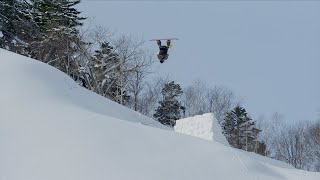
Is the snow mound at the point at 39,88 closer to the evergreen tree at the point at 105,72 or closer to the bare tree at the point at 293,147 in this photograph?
the evergreen tree at the point at 105,72

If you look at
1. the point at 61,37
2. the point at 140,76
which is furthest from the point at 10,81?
the point at 140,76

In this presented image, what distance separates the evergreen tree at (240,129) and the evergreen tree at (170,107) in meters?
3.93

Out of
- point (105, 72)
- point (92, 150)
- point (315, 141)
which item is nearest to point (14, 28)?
point (105, 72)

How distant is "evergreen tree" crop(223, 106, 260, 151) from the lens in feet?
122

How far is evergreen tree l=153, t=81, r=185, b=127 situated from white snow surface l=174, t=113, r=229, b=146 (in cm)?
1923

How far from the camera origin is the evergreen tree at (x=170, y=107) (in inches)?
1432

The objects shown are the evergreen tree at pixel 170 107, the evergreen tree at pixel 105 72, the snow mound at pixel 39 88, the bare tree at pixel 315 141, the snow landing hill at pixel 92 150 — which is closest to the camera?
the snow landing hill at pixel 92 150

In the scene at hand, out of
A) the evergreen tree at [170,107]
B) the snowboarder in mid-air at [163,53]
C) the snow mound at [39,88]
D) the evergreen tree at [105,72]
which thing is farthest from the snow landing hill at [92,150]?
the evergreen tree at [170,107]

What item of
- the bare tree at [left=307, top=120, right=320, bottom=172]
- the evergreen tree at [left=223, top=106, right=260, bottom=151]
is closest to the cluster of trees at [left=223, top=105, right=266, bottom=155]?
the evergreen tree at [left=223, top=106, right=260, bottom=151]

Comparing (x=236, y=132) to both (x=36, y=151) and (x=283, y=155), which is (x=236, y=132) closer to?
Answer: (x=283, y=155)

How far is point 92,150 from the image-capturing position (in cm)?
885

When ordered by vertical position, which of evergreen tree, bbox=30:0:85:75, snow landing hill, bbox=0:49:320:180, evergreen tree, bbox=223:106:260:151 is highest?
evergreen tree, bbox=30:0:85:75

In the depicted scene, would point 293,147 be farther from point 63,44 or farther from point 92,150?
point 92,150

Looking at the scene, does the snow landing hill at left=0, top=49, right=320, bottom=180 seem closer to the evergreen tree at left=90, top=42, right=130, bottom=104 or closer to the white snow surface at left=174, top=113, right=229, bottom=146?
the white snow surface at left=174, top=113, right=229, bottom=146
